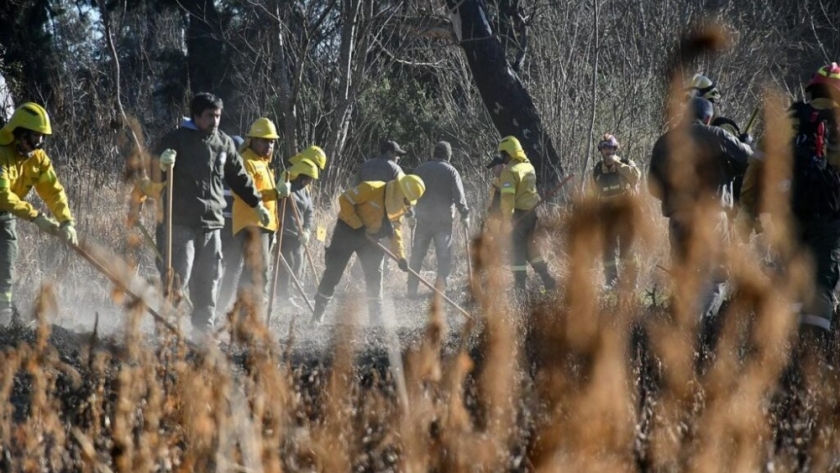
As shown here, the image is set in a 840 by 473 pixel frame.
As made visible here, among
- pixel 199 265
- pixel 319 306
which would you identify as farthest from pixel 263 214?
pixel 319 306

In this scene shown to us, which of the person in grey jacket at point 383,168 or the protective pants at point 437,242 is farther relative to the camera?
the protective pants at point 437,242

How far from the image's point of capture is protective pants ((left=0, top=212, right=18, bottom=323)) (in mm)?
7746

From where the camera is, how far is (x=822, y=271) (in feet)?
20.0

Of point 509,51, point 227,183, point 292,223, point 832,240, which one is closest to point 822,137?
point 832,240

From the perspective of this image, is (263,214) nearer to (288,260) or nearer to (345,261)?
(345,261)

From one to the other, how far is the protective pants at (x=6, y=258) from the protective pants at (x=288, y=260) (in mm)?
3043

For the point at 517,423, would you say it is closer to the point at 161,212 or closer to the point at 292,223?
the point at 161,212

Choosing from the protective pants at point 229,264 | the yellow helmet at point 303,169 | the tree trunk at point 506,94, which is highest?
the tree trunk at point 506,94

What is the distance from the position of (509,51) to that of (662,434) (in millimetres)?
11514

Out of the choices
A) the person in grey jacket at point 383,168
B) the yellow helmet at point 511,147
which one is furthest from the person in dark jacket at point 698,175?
the person in grey jacket at point 383,168

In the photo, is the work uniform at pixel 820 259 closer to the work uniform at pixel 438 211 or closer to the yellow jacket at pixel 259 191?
the yellow jacket at pixel 259 191

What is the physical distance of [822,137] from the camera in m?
6.04

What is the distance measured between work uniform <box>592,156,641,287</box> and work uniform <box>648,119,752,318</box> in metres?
3.47

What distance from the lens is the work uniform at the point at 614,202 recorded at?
35.8 ft
